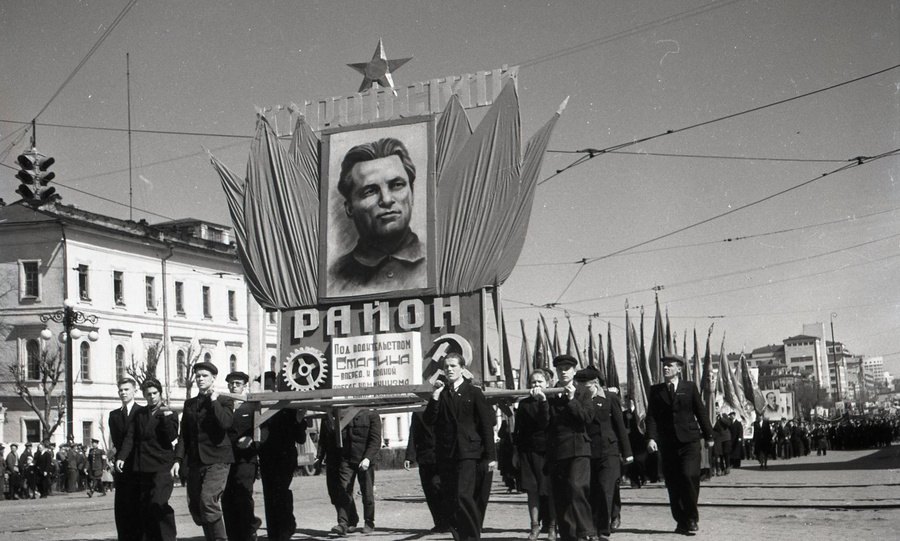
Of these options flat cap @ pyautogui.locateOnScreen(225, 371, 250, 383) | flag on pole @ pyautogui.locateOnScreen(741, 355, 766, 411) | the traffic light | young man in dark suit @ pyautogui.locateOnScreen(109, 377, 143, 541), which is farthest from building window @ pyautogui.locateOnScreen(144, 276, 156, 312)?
young man in dark suit @ pyautogui.locateOnScreen(109, 377, 143, 541)

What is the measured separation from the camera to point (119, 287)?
55.9 meters

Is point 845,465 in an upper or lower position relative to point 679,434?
lower

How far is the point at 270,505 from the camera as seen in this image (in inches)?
477

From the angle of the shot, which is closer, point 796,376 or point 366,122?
point 366,122

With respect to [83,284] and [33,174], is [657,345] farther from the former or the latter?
[83,284]

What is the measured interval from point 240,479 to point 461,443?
2.67 meters

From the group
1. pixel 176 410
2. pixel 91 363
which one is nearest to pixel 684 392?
pixel 176 410

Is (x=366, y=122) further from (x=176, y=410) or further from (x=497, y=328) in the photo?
(x=176, y=410)

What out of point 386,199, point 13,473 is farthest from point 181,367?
point 386,199

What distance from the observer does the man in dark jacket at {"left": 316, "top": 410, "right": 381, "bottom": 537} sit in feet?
45.3

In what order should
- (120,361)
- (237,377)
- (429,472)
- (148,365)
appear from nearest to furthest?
1. (237,377)
2. (429,472)
3. (148,365)
4. (120,361)

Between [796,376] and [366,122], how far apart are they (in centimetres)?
14555

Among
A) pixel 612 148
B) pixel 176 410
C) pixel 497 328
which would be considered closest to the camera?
pixel 176 410

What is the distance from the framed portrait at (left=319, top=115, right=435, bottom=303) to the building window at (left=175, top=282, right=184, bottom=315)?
46.6 m
